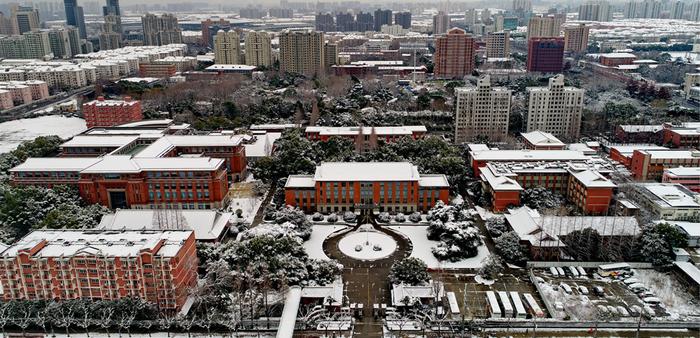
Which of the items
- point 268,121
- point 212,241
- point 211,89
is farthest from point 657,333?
point 211,89

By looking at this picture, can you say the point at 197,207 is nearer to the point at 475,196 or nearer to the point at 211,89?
the point at 475,196

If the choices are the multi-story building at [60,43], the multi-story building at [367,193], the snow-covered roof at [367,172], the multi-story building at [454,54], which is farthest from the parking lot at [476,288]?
the multi-story building at [60,43]

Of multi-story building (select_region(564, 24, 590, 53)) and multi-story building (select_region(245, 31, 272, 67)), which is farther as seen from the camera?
multi-story building (select_region(564, 24, 590, 53))

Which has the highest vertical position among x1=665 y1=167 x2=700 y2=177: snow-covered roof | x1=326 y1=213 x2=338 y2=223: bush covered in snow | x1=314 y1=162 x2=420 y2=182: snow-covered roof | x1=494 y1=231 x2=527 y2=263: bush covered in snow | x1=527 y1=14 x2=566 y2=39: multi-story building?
x1=527 y1=14 x2=566 y2=39: multi-story building

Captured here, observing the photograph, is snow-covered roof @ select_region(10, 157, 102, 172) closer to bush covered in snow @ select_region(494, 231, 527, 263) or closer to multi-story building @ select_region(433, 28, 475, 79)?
bush covered in snow @ select_region(494, 231, 527, 263)

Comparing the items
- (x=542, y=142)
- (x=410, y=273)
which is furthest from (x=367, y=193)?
(x=542, y=142)

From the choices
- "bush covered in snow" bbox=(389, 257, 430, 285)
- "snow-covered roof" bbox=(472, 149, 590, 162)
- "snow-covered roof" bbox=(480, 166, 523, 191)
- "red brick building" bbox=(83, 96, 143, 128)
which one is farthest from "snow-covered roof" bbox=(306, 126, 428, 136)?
"bush covered in snow" bbox=(389, 257, 430, 285)
